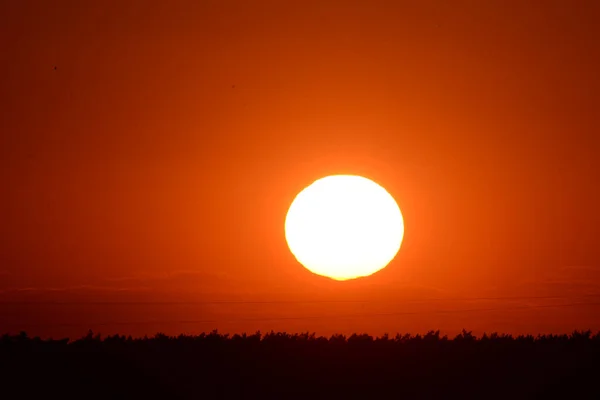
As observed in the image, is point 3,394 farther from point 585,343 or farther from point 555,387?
point 585,343

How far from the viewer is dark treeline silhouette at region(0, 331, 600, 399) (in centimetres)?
4669

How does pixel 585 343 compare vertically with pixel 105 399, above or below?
above

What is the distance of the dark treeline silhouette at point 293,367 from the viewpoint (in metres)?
46.7

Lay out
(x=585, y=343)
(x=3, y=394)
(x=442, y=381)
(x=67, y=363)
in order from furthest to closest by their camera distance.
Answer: (x=585, y=343) < (x=442, y=381) < (x=67, y=363) < (x=3, y=394)

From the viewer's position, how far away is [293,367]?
5181 centimetres

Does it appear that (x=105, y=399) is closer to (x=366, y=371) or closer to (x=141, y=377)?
(x=141, y=377)

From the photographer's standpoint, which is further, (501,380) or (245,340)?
(245,340)

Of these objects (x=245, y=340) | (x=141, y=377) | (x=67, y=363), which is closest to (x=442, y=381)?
(x=245, y=340)

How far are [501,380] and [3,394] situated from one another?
81.3 feet

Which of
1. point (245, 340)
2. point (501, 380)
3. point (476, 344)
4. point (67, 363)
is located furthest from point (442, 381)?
point (67, 363)

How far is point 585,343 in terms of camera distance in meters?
58.6

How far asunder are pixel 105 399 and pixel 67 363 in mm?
4433

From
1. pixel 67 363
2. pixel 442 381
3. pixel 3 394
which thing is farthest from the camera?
pixel 442 381

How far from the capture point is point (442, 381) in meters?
51.2
